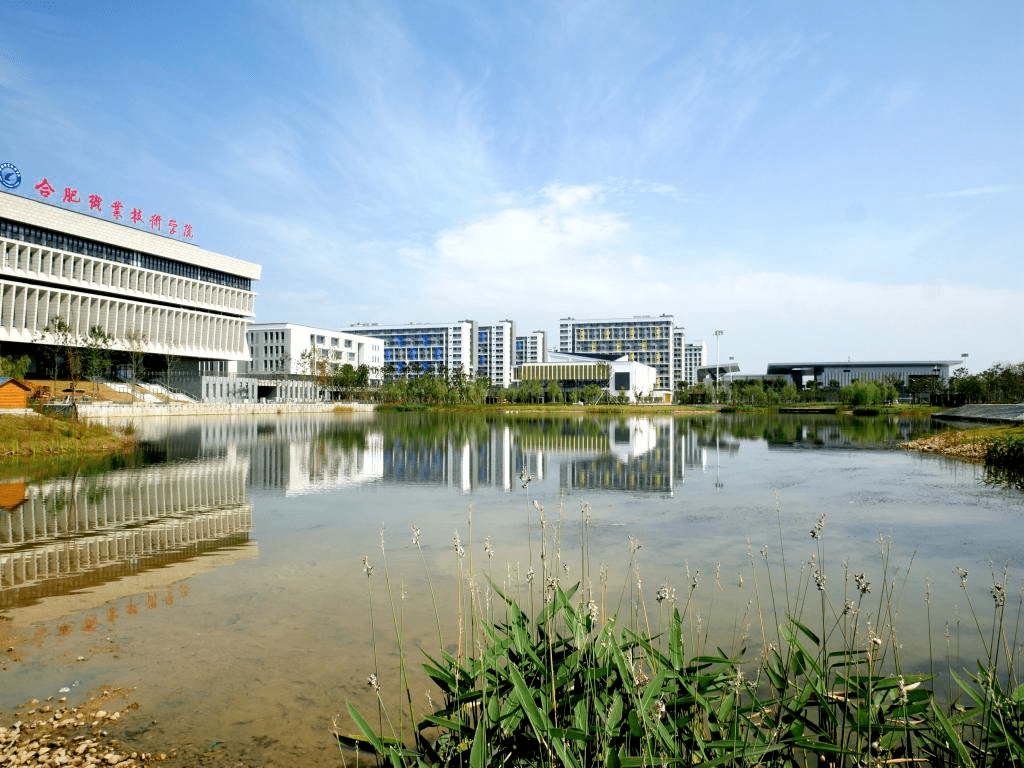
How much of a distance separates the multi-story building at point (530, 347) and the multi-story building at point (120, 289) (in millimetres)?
109103

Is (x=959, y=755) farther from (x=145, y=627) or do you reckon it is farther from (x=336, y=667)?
(x=145, y=627)

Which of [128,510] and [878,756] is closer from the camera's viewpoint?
[878,756]

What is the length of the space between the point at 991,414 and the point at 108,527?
66.1 meters

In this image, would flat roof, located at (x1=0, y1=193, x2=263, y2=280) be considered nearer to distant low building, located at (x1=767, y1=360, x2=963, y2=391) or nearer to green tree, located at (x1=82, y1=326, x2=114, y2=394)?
green tree, located at (x1=82, y1=326, x2=114, y2=394)

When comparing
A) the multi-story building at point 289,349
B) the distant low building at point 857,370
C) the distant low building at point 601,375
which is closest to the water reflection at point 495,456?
the multi-story building at point 289,349

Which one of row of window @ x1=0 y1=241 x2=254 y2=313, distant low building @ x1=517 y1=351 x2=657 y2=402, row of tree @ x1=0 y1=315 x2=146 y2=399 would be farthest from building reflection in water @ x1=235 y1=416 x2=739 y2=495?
distant low building @ x1=517 y1=351 x2=657 y2=402

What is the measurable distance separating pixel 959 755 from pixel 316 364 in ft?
363

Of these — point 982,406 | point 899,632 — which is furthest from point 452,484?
point 982,406

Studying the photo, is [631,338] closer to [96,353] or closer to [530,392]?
[530,392]

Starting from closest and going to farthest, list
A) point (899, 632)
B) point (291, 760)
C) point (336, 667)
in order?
1. point (291, 760)
2. point (336, 667)
3. point (899, 632)

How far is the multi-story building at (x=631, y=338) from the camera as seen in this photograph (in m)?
166

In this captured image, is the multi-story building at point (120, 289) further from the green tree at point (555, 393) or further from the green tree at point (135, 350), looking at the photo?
the green tree at point (555, 393)

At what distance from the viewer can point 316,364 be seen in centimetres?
10819

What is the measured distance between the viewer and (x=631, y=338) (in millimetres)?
170125
